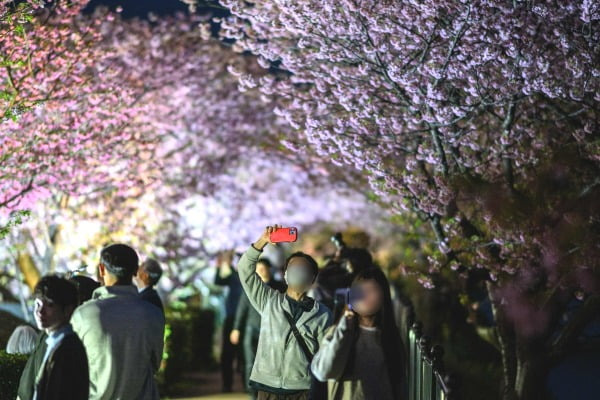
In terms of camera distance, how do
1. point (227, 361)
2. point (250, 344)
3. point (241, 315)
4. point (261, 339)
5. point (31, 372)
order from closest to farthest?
point (31, 372)
point (261, 339)
point (250, 344)
point (241, 315)
point (227, 361)

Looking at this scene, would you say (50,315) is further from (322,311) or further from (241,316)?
(241,316)

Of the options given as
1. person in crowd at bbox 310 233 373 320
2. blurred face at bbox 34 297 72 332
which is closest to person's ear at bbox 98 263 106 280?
blurred face at bbox 34 297 72 332

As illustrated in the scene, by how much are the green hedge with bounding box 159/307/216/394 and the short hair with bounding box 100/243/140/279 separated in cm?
821

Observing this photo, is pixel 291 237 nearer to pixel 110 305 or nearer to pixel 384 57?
pixel 110 305

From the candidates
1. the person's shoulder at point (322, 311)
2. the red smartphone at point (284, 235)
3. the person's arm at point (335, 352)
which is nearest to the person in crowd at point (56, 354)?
the person's arm at point (335, 352)

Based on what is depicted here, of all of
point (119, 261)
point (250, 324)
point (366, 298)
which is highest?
point (250, 324)

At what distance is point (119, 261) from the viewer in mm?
5609

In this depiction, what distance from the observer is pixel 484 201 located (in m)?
10.1

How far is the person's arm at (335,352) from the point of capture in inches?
193

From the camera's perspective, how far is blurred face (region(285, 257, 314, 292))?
21.3 ft

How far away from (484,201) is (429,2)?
2.17m

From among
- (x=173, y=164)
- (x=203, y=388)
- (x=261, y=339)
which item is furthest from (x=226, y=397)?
(x=173, y=164)

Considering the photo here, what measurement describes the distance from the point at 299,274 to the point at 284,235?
0.35 metres

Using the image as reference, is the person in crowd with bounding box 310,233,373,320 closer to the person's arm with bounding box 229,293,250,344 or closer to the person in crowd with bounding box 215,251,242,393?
the person's arm with bounding box 229,293,250,344
